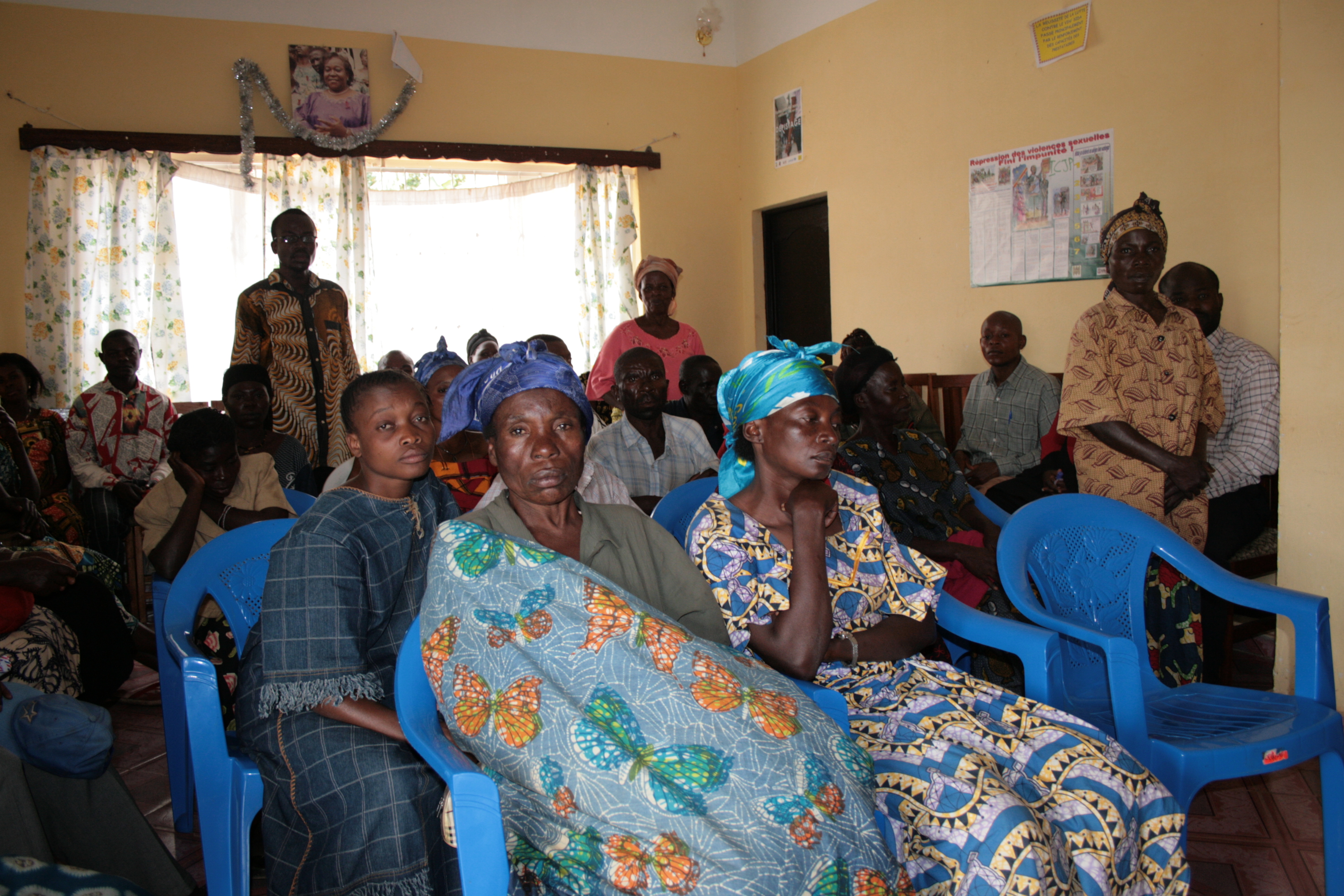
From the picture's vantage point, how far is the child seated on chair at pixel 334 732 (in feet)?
5.06

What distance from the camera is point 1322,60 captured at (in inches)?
102

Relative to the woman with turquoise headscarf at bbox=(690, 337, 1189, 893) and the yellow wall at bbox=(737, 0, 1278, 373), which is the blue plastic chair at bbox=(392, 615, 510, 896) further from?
the yellow wall at bbox=(737, 0, 1278, 373)

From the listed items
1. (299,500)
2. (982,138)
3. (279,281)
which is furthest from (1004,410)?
(279,281)

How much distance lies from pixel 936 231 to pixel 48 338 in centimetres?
526

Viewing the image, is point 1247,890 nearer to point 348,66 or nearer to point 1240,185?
point 1240,185

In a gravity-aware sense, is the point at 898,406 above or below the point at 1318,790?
above

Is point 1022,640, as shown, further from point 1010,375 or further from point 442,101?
point 442,101

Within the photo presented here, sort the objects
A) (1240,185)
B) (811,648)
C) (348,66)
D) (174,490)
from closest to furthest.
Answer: (811,648)
(174,490)
(1240,185)
(348,66)

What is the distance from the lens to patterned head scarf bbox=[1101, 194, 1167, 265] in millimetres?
2951

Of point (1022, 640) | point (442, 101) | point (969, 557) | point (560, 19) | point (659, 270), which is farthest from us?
point (560, 19)

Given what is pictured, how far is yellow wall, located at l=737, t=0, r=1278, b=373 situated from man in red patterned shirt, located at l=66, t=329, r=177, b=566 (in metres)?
4.16

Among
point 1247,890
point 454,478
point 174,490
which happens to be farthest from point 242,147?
point 1247,890

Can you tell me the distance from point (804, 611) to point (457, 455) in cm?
149

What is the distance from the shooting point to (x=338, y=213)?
19.0ft
